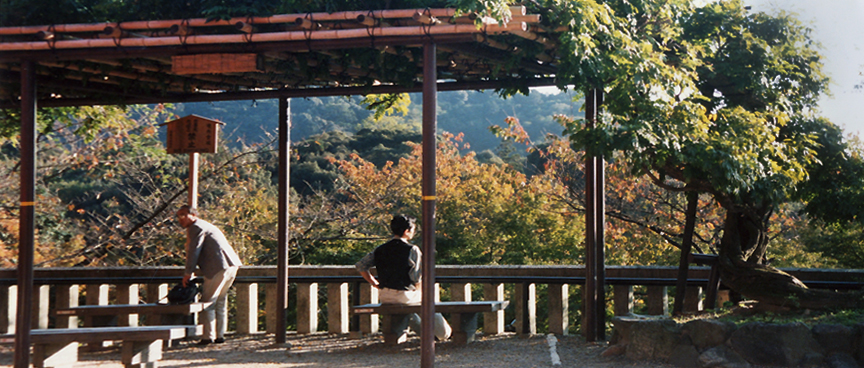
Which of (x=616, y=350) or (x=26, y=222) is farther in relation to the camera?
(x=616, y=350)

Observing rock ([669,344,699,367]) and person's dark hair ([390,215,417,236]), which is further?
person's dark hair ([390,215,417,236])

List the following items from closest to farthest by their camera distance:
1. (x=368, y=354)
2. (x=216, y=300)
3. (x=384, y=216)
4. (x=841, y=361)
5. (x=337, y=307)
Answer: (x=841, y=361) < (x=368, y=354) < (x=216, y=300) < (x=337, y=307) < (x=384, y=216)

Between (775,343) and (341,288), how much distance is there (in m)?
4.24

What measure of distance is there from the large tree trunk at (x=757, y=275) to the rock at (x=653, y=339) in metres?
1.00

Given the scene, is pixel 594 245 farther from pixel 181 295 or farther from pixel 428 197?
pixel 181 295

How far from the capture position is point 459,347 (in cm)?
Answer: 672

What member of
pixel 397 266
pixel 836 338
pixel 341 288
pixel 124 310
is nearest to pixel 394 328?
pixel 397 266

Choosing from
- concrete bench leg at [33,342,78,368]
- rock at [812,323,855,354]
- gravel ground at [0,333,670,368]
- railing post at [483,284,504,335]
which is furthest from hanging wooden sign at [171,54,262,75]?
rock at [812,323,855,354]

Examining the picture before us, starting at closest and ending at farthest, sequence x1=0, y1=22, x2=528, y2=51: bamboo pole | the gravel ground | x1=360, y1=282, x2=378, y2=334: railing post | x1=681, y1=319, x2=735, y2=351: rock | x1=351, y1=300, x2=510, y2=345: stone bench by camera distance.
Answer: x1=0, y1=22, x2=528, y2=51: bamboo pole
x1=681, y1=319, x2=735, y2=351: rock
the gravel ground
x1=351, y1=300, x2=510, y2=345: stone bench
x1=360, y1=282, x2=378, y2=334: railing post

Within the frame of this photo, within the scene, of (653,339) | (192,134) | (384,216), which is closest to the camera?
(653,339)

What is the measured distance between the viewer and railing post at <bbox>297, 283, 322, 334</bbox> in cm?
776

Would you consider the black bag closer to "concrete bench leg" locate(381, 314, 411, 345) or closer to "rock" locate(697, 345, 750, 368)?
"concrete bench leg" locate(381, 314, 411, 345)

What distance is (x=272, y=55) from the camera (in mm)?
5746

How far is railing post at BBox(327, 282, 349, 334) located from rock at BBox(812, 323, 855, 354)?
14.7ft
